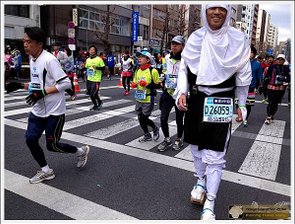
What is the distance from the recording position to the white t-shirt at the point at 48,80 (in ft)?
11.9

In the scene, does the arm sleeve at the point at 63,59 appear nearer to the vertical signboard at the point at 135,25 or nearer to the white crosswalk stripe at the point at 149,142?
the white crosswalk stripe at the point at 149,142

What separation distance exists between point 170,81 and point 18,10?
1031 inches

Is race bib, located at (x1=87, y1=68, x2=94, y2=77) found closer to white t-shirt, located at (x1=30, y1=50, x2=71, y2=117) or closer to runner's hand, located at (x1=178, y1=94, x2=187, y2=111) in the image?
white t-shirt, located at (x1=30, y1=50, x2=71, y2=117)

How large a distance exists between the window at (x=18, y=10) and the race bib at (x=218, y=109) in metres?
27.0

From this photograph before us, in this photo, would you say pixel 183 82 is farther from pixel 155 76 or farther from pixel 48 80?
pixel 155 76

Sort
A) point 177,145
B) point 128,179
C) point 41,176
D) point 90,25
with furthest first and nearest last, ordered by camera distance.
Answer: point 90,25, point 177,145, point 128,179, point 41,176

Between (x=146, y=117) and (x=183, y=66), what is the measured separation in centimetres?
246

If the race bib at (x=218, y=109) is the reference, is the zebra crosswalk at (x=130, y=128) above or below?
below

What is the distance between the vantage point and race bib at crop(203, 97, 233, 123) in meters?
2.98

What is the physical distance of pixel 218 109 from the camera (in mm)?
2979

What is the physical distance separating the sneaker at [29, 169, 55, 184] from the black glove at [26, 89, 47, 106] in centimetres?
95

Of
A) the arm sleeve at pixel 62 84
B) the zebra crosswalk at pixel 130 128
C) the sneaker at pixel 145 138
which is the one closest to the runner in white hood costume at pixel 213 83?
the arm sleeve at pixel 62 84

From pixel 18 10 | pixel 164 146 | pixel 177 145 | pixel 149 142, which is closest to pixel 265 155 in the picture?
pixel 177 145

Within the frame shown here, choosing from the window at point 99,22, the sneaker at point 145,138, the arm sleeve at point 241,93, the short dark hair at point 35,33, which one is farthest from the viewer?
the window at point 99,22
